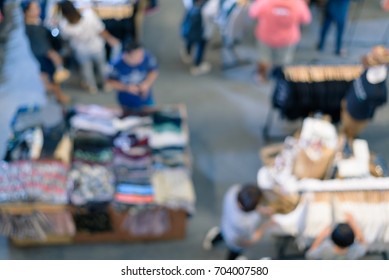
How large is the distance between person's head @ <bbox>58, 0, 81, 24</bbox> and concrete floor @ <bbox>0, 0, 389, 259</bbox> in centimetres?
132

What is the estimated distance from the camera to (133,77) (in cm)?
457

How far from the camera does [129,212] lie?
13.5 ft

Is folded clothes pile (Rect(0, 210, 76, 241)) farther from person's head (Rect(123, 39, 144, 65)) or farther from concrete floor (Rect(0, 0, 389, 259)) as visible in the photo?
person's head (Rect(123, 39, 144, 65))

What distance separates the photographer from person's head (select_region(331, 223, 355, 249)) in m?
3.29

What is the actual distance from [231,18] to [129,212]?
2.97 meters

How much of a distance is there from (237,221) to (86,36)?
111 inches

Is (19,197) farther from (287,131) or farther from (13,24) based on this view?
(13,24)

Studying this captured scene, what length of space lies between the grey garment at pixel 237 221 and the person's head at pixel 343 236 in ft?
1.89

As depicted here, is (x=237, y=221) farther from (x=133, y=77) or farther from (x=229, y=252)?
(x=133, y=77)

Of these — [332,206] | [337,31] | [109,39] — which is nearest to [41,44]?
[109,39]

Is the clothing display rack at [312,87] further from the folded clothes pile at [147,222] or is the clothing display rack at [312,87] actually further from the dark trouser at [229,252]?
the folded clothes pile at [147,222]

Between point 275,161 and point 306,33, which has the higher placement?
point 306,33
